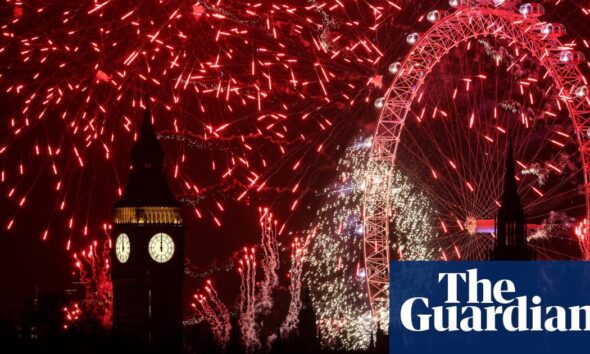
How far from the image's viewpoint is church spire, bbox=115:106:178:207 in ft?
398

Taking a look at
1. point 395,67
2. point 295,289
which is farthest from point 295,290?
point 395,67

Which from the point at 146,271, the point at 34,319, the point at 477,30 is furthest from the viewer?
the point at 146,271

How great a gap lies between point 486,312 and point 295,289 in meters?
28.7

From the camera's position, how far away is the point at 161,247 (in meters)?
118

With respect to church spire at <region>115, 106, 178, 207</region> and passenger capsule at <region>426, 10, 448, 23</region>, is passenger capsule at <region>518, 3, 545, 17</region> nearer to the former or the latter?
passenger capsule at <region>426, 10, 448, 23</region>

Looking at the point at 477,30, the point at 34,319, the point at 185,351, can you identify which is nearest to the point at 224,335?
the point at 185,351

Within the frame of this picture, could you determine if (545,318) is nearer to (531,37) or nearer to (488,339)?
(488,339)

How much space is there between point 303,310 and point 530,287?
32.2m

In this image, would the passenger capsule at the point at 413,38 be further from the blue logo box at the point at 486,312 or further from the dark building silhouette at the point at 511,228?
the dark building silhouette at the point at 511,228

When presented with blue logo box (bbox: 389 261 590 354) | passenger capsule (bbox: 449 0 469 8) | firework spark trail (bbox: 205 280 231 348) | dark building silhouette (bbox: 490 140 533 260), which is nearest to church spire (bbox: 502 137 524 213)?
dark building silhouette (bbox: 490 140 533 260)

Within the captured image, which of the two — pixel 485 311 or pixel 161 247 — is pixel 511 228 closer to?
pixel 161 247

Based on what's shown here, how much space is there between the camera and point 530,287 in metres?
88.8

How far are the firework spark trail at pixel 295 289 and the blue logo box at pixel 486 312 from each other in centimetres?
1236

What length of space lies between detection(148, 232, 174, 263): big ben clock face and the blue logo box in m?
29.8
